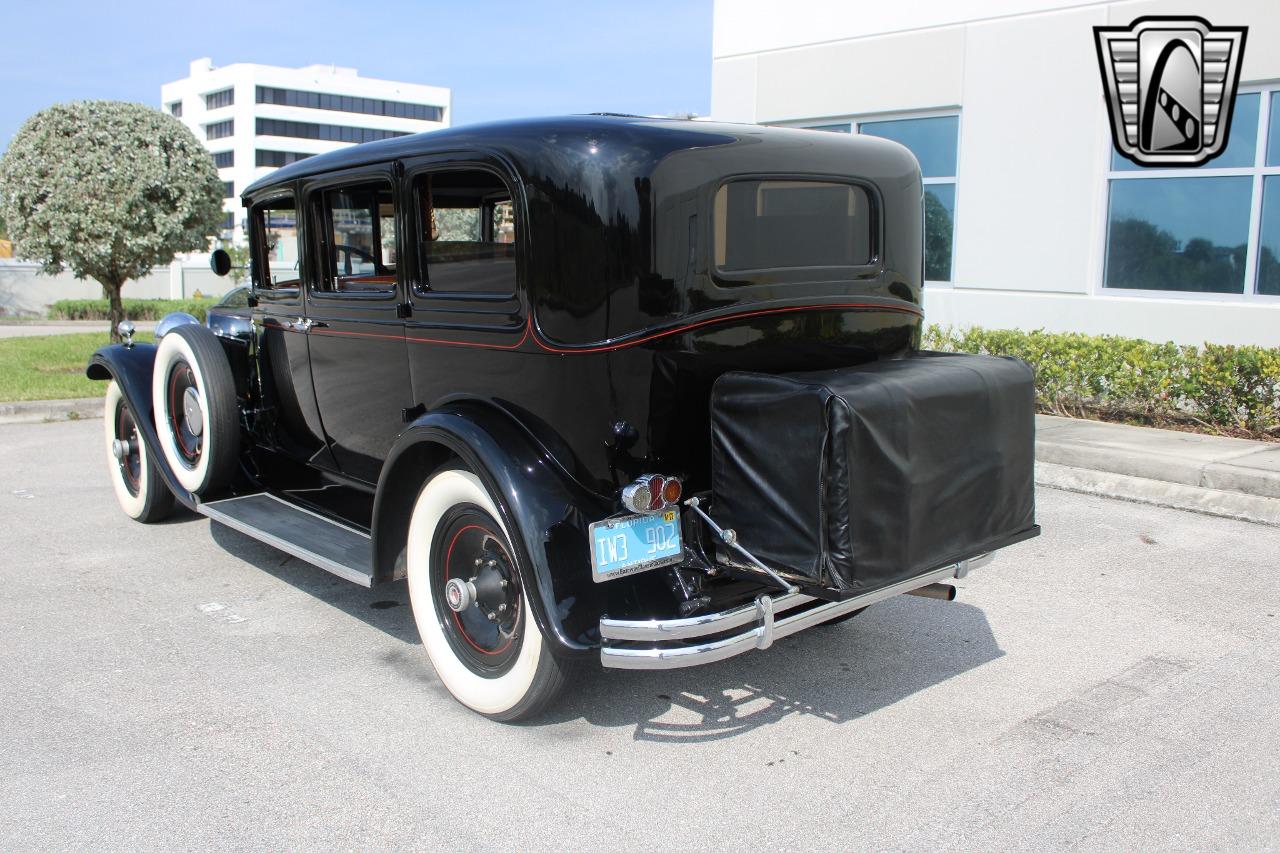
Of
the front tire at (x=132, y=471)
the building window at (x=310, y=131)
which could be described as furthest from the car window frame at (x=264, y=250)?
the building window at (x=310, y=131)

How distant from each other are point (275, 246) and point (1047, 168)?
7643 millimetres

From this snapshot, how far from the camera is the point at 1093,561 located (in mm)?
5383

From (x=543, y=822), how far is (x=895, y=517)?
4.40 feet

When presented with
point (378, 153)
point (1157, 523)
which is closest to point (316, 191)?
point (378, 153)

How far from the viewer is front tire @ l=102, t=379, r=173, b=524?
5836mm

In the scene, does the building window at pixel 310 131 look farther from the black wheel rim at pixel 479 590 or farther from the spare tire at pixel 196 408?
the black wheel rim at pixel 479 590

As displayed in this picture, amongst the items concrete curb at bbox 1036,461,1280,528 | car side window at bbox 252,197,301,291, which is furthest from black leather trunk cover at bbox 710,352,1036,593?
concrete curb at bbox 1036,461,1280,528

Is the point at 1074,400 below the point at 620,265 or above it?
below

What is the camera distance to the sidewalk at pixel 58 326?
20.8 meters

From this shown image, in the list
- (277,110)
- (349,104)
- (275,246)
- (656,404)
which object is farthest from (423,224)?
(349,104)

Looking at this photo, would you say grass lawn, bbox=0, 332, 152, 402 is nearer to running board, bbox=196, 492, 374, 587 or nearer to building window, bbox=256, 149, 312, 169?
running board, bbox=196, 492, 374, 587

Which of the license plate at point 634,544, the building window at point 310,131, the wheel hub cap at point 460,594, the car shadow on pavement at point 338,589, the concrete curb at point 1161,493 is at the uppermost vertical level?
the building window at point 310,131

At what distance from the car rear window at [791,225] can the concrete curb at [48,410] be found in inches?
326

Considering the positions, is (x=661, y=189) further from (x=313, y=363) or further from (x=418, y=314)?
(x=313, y=363)
